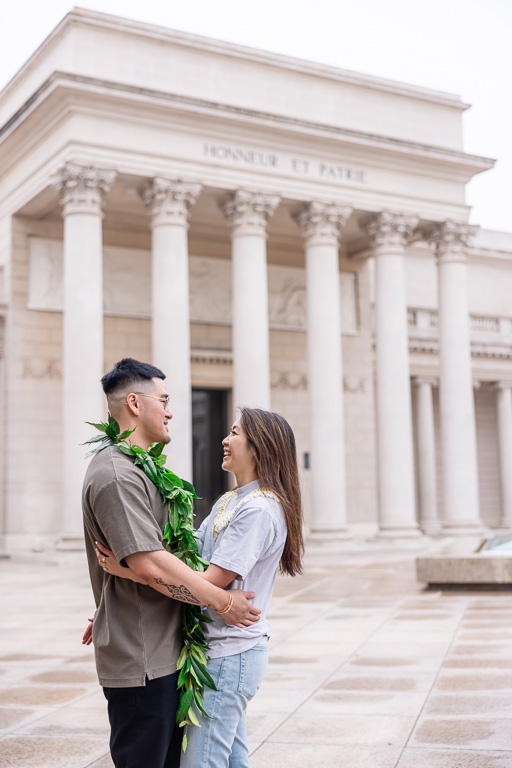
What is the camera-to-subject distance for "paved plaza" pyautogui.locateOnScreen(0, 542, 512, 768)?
816cm

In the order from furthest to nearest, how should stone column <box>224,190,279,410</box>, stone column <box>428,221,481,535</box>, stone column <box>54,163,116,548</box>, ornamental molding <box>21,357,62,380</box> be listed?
1. stone column <box>428,221,481,535</box>
2. ornamental molding <box>21,357,62,380</box>
3. stone column <box>224,190,279,410</box>
4. stone column <box>54,163,116,548</box>

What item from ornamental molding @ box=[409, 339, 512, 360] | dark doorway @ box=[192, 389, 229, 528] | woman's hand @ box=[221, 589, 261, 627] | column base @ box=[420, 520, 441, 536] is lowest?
column base @ box=[420, 520, 441, 536]

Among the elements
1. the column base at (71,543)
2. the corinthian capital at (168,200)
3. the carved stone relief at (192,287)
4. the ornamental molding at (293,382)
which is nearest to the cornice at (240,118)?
the corinthian capital at (168,200)

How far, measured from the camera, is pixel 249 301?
3394cm

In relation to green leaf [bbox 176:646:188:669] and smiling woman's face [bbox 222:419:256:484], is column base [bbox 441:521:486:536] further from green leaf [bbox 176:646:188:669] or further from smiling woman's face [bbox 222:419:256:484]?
green leaf [bbox 176:646:188:669]

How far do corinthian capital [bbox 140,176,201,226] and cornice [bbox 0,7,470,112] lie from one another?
5.60m

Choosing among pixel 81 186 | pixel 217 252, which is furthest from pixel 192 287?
pixel 81 186

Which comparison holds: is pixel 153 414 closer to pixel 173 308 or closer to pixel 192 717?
pixel 192 717

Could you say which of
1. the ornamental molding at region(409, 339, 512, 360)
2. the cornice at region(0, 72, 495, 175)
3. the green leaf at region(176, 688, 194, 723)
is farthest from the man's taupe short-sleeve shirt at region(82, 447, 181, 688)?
the ornamental molding at region(409, 339, 512, 360)

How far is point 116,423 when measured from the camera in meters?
5.10

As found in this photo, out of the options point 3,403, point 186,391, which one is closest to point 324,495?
point 186,391

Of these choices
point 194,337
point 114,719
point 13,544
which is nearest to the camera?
point 114,719

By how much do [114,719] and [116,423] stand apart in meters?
1.53

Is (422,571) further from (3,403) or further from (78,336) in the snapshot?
(3,403)
